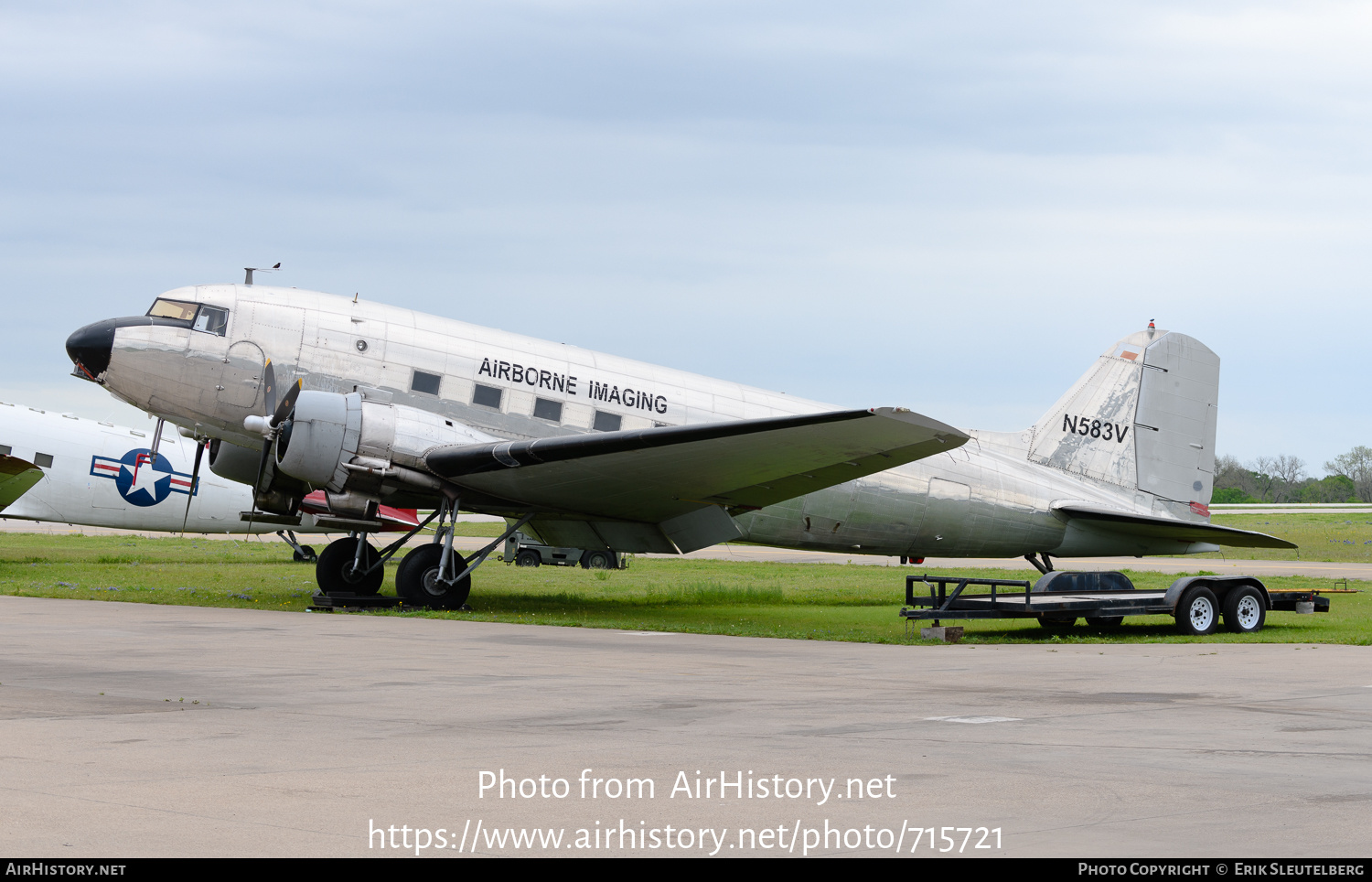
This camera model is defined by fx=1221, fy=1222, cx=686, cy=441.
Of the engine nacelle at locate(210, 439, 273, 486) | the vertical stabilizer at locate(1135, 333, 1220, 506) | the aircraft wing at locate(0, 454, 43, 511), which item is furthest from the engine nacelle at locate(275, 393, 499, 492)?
the aircraft wing at locate(0, 454, 43, 511)

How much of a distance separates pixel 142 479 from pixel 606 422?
64.8ft

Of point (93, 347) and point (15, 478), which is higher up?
point (93, 347)

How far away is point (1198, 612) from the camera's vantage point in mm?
17469

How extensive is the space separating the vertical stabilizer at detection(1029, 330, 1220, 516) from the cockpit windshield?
15.1 m

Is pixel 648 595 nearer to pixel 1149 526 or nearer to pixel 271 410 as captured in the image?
pixel 271 410

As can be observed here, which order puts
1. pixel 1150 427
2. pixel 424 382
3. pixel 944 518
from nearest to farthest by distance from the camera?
pixel 424 382 → pixel 944 518 → pixel 1150 427

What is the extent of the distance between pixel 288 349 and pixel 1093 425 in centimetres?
1515

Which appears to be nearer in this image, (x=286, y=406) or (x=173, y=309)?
(x=286, y=406)

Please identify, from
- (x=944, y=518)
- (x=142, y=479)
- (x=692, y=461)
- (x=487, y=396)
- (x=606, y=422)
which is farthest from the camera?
(x=142, y=479)

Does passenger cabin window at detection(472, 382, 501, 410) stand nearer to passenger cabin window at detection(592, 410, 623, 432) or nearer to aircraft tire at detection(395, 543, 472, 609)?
passenger cabin window at detection(592, 410, 623, 432)

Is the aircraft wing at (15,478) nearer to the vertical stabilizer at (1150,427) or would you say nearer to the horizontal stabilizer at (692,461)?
the horizontal stabilizer at (692,461)

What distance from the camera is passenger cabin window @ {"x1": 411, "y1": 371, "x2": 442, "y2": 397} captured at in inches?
778

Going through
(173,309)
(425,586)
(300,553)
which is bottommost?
(300,553)

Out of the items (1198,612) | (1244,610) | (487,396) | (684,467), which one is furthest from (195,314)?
(1244,610)
